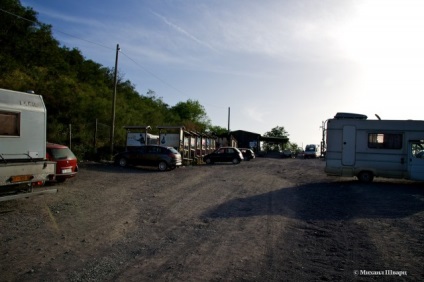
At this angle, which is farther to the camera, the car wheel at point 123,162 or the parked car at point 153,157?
the car wheel at point 123,162

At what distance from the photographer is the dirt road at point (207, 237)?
5035 mm

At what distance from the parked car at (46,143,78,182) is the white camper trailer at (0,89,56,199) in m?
3.05

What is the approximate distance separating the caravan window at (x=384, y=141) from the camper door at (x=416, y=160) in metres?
0.57

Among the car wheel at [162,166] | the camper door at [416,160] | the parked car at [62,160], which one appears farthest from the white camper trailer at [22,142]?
the camper door at [416,160]

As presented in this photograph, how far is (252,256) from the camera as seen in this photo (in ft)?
18.9

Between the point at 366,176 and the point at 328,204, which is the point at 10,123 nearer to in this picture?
the point at 328,204

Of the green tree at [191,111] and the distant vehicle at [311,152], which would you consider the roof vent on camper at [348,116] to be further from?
the green tree at [191,111]

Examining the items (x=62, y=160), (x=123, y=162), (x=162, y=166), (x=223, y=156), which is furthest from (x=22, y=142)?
(x=223, y=156)

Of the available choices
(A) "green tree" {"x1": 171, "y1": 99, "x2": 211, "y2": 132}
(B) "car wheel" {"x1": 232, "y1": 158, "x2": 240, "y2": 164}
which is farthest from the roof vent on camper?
(A) "green tree" {"x1": 171, "y1": 99, "x2": 211, "y2": 132}

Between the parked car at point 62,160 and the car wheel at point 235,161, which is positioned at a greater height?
the parked car at point 62,160

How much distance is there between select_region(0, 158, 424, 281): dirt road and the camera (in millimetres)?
5035

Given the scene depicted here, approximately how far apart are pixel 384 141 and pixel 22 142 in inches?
605

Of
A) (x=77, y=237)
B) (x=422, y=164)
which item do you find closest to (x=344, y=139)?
(x=422, y=164)

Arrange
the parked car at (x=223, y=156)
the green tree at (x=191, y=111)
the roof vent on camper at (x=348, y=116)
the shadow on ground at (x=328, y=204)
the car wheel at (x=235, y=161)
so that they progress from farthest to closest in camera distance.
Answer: the green tree at (x=191, y=111), the car wheel at (x=235, y=161), the parked car at (x=223, y=156), the roof vent on camper at (x=348, y=116), the shadow on ground at (x=328, y=204)
